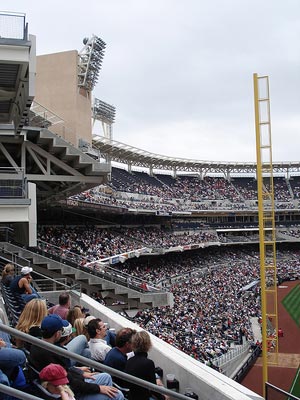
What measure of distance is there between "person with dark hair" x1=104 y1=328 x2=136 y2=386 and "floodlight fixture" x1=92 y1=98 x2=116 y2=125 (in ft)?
133

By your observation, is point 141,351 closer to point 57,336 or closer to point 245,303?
point 57,336

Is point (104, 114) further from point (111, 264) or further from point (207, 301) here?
point (207, 301)

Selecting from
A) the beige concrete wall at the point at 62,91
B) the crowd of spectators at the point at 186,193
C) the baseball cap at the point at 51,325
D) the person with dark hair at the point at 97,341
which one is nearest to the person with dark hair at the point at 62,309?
the person with dark hair at the point at 97,341

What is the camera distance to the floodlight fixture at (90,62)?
22.9 metres

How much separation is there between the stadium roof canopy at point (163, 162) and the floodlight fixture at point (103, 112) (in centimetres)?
421

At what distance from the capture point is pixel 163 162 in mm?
50469

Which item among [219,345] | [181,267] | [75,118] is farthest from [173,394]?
[181,267]

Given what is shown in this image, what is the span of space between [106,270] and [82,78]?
9.91 metres

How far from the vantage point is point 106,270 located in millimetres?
21562

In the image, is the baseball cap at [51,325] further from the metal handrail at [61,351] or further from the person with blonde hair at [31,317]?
the metal handrail at [61,351]

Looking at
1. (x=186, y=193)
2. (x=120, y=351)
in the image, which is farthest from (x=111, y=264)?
(x=186, y=193)

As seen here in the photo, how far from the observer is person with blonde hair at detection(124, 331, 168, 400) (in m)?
3.43

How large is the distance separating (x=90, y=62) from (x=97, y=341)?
22567 millimetres

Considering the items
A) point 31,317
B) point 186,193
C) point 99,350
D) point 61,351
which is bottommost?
point 99,350
